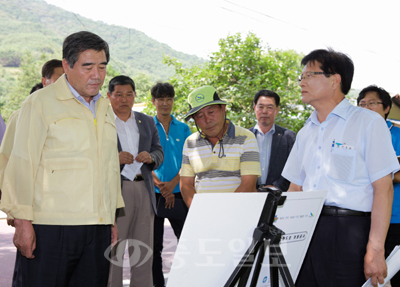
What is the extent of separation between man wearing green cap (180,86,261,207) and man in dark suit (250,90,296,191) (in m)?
0.96

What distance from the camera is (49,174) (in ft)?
7.36

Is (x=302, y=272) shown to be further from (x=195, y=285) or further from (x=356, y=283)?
(x=195, y=285)

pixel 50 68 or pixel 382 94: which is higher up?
pixel 382 94

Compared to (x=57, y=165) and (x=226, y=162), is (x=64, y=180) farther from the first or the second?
(x=226, y=162)

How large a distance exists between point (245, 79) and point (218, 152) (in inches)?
188

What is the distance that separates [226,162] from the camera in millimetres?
3125

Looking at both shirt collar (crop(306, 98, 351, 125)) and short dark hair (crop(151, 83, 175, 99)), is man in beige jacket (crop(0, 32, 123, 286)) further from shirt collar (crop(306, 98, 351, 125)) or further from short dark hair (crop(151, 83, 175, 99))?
short dark hair (crop(151, 83, 175, 99))

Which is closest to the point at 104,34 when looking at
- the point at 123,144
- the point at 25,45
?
the point at 25,45

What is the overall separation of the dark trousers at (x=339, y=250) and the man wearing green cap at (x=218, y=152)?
2.88 ft

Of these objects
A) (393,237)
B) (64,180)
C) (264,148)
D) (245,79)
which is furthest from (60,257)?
(245,79)

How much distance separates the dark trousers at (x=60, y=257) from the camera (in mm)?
2246

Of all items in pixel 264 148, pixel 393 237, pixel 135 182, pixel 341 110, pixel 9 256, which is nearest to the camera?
pixel 341 110

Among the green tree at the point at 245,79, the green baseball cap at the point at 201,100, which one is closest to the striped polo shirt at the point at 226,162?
the green baseball cap at the point at 201,100

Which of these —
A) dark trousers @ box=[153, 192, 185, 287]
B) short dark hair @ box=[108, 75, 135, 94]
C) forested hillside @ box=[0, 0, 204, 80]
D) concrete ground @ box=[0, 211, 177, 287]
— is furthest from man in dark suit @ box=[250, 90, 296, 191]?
forested hillside @ box=[0, 0, 204, 80]
